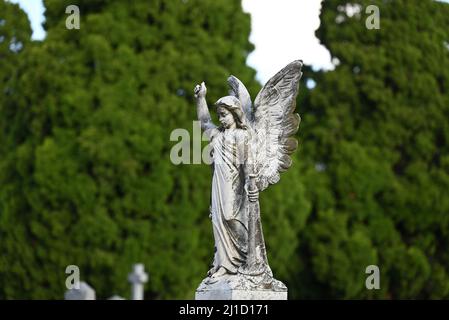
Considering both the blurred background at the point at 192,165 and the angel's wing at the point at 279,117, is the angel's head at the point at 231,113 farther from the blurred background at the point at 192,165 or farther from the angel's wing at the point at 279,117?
the blurred background at the point at 192,165

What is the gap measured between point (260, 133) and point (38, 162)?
13.3m

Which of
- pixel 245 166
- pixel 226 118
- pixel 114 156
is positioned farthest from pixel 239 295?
pixel 114 156

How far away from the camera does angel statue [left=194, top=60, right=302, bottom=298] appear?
1167 centimetres

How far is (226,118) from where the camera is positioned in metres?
12.0

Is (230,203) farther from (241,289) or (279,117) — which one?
(279,117)

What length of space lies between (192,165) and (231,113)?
43.2 feet

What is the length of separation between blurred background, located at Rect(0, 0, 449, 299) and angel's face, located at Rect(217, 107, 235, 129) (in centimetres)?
1241

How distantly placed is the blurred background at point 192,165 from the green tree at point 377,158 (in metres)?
0.04

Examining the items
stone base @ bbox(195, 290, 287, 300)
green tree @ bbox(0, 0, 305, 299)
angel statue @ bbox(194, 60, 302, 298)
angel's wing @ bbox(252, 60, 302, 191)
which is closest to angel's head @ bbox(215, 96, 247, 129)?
angel statue @ bbox(194, 60, 302, 298)

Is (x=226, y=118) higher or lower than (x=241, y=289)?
higher

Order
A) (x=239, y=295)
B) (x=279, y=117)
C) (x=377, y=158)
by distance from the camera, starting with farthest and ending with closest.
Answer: (x=377, y=158) → (x=279, y=117) → (x=239, y=295)

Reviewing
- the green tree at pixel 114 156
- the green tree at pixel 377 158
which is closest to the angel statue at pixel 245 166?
the green tree at pixel 114 156

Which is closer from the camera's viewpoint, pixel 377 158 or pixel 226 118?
pixel 226 118
